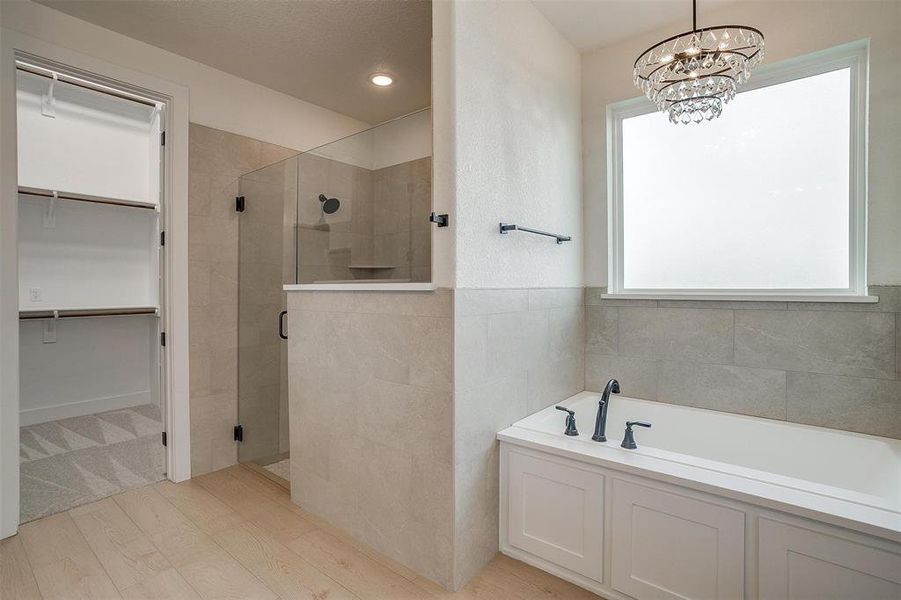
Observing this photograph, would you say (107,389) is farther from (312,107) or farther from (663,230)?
(663,230)

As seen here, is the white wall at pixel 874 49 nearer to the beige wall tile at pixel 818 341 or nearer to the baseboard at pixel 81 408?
the beige wall tile at pixel 818 341

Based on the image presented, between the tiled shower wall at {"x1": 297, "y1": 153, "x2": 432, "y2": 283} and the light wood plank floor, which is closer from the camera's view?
the light wood plank floor

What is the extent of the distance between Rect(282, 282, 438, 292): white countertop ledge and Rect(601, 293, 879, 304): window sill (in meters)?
1.36

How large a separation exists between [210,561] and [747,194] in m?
3.13

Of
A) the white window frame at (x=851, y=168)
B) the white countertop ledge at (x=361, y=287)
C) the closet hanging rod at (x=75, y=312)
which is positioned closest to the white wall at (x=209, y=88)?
the white countertop ledge at (x=361, y=287)

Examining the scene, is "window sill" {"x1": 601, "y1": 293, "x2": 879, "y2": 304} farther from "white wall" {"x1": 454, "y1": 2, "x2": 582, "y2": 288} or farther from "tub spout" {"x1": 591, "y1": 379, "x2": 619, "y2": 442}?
"tub spout" {"x1": 591, "y1": 379, "x2": 619, "y2": 442}

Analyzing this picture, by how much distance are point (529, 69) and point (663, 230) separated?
1.19 meters

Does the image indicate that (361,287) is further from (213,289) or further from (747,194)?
(747,194)

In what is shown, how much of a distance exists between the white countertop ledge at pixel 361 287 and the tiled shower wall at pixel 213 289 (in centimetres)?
71

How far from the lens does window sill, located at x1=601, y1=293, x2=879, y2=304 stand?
190 cm

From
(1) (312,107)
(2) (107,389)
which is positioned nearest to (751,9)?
(1) (312,107)

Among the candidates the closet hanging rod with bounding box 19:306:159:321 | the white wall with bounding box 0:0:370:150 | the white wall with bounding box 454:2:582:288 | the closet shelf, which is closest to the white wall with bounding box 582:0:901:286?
the white wall with bounding box 454:2:582:288

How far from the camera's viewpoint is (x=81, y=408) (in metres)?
3.86

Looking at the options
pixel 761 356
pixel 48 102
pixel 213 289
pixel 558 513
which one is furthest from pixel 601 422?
pixel 48 102
